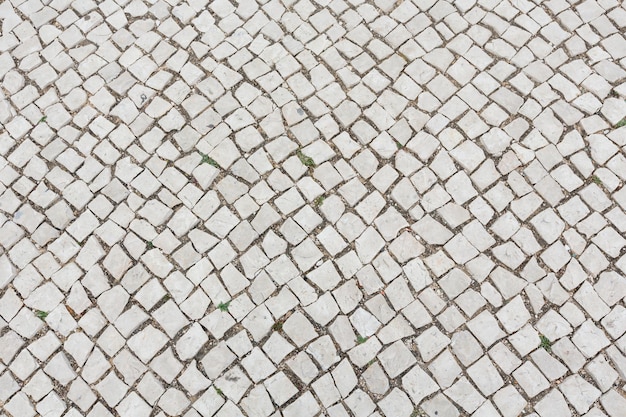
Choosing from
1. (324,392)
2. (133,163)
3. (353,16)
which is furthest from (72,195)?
(353,16)

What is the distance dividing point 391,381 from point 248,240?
4.82 ft

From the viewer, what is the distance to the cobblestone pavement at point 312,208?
14.2 ft

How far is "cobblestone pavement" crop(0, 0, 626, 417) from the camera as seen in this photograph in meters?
4.33

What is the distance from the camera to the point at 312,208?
4.80 m

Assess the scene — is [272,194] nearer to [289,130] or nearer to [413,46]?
[289,130]

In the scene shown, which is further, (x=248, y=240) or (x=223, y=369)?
(x=248, y=240)

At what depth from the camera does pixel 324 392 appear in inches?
168

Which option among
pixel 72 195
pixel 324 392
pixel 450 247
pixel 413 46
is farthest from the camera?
pixel 413 46

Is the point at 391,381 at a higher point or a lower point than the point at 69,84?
lower

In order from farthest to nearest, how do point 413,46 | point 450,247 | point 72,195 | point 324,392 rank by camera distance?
point 413,46
point 72,195
point 450,247
point 324,392

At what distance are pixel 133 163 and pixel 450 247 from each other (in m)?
2.60

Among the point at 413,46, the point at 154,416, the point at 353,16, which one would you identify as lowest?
the point at 154,416

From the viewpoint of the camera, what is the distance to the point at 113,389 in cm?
436

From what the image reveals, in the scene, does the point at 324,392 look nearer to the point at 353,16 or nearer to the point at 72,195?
the point at 72,195
